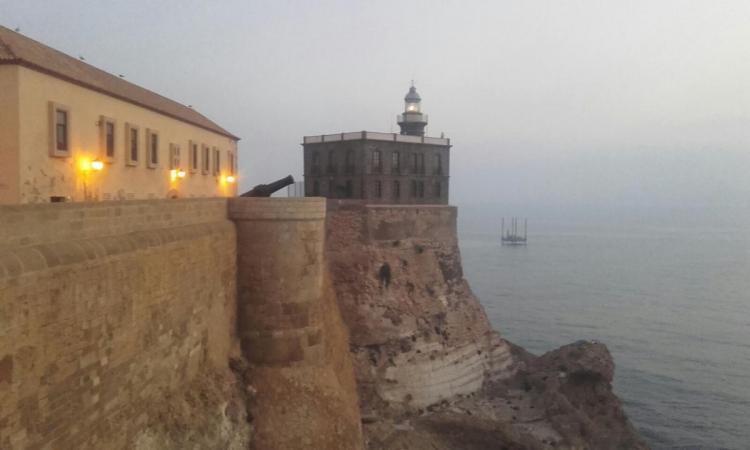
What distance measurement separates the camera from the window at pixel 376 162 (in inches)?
1366

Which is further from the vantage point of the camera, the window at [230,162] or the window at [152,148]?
the window at [230,162]

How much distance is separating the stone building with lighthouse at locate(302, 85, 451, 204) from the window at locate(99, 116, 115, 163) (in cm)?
1719

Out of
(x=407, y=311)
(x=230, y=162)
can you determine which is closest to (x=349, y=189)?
(x=230, y=162)

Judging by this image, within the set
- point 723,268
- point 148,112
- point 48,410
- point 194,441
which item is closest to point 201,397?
point 194,441

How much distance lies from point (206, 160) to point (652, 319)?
4598 centimetres

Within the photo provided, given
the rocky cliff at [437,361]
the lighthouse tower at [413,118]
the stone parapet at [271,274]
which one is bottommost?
the rocky cliff at [437,361]

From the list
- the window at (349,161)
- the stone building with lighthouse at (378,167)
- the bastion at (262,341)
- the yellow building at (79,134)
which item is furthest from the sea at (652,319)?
the yellow building at (79,134)

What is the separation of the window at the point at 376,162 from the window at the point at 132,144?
54.4 ft

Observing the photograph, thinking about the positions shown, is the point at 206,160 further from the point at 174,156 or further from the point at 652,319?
the point at 652,319

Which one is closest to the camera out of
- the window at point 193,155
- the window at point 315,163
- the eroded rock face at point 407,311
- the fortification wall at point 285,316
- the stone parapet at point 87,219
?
the stone parapet at point 87,219

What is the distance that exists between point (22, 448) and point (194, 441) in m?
5.11

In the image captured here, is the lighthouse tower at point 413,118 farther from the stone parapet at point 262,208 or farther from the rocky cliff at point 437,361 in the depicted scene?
the stone parapet at point 262,208

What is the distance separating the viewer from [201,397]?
1230 cm

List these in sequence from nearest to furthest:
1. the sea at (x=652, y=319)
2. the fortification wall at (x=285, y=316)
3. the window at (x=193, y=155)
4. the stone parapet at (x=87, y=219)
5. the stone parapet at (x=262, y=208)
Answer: the stone parapet at (x=87, y=219) → the fortification wall at (x=285, y=316) → the stone parapet at (x=262, y=208) → the window at (x=193, y=155) → the sea at (x=652, y=319)
